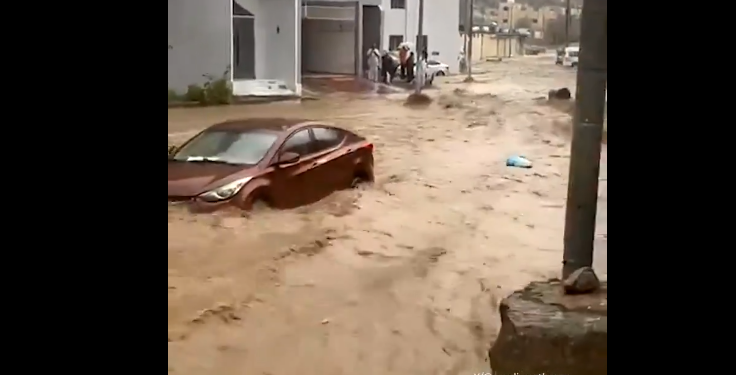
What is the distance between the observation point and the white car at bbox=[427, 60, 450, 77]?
A: 1912 centimetres

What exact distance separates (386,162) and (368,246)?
3.71 metres

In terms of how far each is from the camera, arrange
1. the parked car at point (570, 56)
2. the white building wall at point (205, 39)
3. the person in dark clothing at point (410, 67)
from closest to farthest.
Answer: the parked car at point (570, 56) < the white building wall at point (205, 39) < the person in dark clothing at point (410, 67)

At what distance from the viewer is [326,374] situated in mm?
4059

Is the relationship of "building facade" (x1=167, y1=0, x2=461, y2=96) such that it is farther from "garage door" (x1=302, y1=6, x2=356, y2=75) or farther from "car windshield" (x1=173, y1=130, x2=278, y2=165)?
"car windshield" (x1=173, y1=130, x2=278, y2=165)

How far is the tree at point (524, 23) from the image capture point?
10194 mm

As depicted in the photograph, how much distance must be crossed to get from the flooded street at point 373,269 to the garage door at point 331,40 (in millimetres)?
5448

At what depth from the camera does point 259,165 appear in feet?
22.1

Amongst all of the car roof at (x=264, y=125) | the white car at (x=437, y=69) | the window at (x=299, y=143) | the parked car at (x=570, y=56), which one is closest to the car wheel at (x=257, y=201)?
the window at (x=299, y=143)

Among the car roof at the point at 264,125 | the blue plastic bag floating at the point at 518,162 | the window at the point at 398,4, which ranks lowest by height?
the blue plastic bag floating at the point at 518,162

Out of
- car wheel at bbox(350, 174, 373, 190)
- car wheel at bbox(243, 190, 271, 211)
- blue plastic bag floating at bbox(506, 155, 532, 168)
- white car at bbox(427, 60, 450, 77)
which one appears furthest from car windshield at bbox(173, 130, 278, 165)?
white car at bbox(427, 60, 450, 77)

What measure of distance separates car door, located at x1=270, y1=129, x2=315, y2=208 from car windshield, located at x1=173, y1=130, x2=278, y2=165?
15 cm

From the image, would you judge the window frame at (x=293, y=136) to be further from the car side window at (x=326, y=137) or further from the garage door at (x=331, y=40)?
the garage door at (x=331, y=40)

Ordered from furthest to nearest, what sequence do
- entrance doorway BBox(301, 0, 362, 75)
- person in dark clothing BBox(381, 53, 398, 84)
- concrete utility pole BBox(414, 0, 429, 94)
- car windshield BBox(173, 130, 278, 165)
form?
1. person in dark clothing BBox(381, 53, 398, 84)
2. concrete utility pole BBox(414, 0, 429, 94)
3. entrance doorway BBox(301, 0, 362, 75)
4. car windshield BBox(173, 130, 278, 165)
